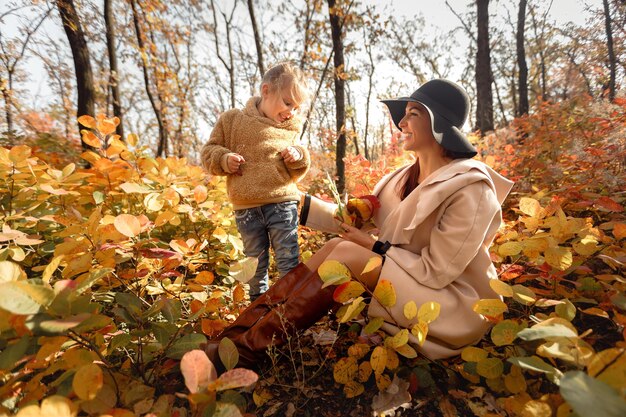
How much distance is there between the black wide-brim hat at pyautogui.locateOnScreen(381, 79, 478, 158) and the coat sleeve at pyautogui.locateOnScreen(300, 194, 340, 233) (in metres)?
0.78

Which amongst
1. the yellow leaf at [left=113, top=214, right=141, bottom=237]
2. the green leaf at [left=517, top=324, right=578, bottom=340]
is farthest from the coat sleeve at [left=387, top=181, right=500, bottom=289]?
the yellow leaf at [left=113, top=214, right=141, bottom=237]

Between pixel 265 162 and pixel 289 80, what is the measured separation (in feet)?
1.74

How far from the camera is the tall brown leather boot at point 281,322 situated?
141cm

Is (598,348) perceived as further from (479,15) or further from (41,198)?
(479,15)

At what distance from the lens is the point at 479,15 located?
6.96 m

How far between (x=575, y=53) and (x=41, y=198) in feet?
73.9

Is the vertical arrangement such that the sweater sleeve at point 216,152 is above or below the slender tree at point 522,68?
below

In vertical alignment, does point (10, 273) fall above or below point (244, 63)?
below

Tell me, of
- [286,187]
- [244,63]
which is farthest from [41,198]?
[244,63]

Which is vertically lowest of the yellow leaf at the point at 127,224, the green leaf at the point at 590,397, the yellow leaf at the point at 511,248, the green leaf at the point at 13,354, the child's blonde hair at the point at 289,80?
the green leaf at the point at 590,397

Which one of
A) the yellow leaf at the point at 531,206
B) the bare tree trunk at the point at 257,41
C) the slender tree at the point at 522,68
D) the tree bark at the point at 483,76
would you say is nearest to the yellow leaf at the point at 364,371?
the yellow leaf at the point at 531,206

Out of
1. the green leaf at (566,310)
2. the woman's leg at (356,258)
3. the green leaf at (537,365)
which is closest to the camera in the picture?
the green leaf at (537,365)

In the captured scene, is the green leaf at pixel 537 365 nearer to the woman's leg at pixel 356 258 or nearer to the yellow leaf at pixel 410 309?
the yellow leaf at pixel 410 309

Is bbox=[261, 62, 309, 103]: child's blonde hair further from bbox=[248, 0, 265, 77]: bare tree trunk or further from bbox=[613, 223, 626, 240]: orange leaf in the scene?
bbox=[248, 0, 265, 77]: bare tree trunk
